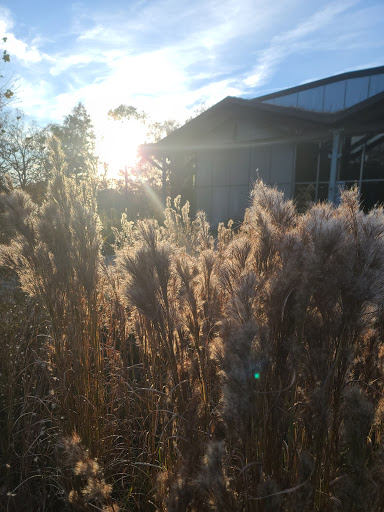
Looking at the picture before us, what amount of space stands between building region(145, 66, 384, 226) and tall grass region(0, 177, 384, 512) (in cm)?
1089

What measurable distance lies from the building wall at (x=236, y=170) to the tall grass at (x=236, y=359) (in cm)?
1317

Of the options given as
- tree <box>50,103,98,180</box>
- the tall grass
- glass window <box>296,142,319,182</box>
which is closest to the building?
glass window <box>296,142,319,182</box>

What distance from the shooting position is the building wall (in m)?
14.9

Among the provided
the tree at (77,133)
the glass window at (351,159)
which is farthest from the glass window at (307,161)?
the tree at (77,133)

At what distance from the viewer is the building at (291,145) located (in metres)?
11.8

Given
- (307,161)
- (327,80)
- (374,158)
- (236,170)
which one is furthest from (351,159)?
(327,80)

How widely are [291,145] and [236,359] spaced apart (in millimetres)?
14921

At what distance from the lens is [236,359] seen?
97cm

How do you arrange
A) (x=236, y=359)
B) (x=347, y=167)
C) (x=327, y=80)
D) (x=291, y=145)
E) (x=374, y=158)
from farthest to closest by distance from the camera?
(x=327, y=80) < (x=291, y=145) < (x=347, y=167) < (x=374, y=158) < (x=236, y=359)

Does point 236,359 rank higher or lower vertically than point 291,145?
lower

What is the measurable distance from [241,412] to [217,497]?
230 millimetres

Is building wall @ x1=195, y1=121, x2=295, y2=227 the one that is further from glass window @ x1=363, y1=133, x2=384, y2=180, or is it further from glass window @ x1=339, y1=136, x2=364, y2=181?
glass window @ x1=363, y1=133, x2=384, y2=180

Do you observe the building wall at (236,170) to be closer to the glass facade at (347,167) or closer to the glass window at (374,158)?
the glass facade at (347,167)

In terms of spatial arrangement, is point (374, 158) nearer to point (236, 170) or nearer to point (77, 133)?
point (236, 170)
